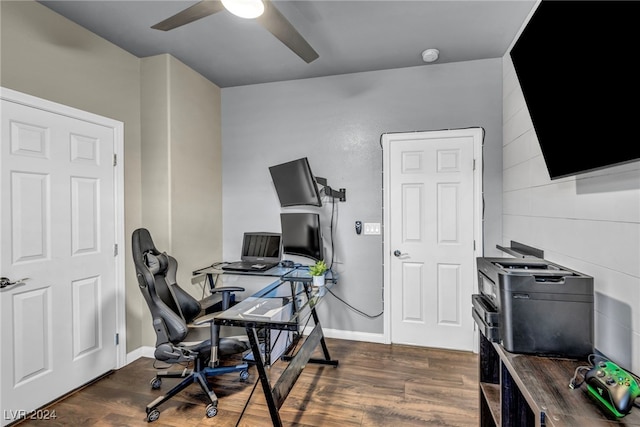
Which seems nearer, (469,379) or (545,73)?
(545,73)

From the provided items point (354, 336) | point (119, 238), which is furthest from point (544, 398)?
point (119, 238)

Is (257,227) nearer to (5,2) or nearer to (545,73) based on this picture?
(5,2)

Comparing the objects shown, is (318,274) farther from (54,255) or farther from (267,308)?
(54,255)

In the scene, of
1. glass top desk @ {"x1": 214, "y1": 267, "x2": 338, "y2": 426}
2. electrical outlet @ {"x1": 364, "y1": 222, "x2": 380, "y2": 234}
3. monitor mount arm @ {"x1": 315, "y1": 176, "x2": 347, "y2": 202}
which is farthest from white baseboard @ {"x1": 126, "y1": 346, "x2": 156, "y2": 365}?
electrical outlet @ {"x1": 364, "y1": 222, "x2": 380, "y2": 234}

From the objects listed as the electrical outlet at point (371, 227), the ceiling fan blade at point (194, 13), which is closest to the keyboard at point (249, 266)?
the electrical outlet at point (371, 227)

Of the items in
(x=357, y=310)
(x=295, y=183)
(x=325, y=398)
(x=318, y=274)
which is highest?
(x=295, y=183)

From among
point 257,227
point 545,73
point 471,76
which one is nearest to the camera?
point 545,73

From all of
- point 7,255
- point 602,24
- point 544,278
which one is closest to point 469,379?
point 544,278

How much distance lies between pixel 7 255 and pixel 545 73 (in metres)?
3.23

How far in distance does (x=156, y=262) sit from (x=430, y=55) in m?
2.82

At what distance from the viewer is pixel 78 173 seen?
2408 mm

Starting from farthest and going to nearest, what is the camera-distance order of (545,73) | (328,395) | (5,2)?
1. (328,395)
2. (5,2)
3. (545,73)

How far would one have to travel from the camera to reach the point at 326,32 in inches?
98.4

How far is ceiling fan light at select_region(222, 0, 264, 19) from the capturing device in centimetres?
159
